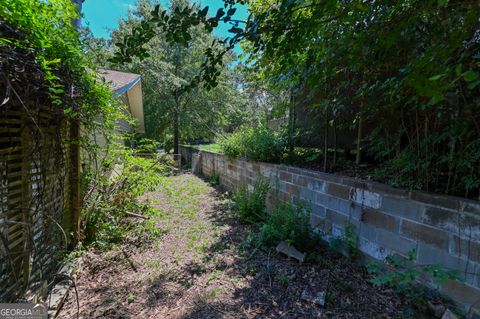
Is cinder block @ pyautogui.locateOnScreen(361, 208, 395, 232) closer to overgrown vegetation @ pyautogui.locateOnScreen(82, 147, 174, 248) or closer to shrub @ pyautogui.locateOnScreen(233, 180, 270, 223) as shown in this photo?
shrub @ pyautogui.locateOnScreen(233, 180, 270, 223)

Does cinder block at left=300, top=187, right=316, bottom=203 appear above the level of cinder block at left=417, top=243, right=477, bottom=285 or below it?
above

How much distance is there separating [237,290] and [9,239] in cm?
194

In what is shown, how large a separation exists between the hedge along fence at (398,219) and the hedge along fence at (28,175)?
111 inches

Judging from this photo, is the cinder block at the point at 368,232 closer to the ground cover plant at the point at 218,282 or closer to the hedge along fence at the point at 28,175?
the ground cover plant at the point at 218,282

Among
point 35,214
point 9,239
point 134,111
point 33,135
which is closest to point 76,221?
point 35,214

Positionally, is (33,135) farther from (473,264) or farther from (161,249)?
(473,264)

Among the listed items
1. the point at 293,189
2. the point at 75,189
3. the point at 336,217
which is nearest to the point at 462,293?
the point at 336,217

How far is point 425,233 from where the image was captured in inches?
79.1

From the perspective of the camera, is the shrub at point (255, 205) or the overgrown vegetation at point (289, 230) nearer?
the overgrown vegetation at point (289, 230)

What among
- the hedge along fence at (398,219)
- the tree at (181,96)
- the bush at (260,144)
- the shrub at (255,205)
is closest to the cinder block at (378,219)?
the hedge along fence at (398,219)

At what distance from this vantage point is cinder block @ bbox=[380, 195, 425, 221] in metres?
2.07

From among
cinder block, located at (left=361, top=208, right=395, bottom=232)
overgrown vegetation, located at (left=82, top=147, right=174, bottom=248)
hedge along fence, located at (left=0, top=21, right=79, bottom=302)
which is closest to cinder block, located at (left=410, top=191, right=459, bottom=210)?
cinder block, located at (left=361, top=208, right=395, bottom=232)

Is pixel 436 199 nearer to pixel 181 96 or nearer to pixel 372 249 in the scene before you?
pixel 372 249

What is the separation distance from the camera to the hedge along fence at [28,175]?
162cm
